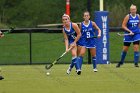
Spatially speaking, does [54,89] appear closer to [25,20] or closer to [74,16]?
[74,16]

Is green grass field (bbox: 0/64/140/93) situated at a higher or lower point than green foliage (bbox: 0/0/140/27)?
lower

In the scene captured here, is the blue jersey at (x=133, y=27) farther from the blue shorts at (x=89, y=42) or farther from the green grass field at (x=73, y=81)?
the blue shorts at (x=89, y=42)

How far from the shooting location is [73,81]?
16.2 metres

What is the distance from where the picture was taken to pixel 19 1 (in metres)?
44.7

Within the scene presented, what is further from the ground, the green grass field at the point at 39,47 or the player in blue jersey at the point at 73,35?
the player in blue jersey at the point at 73,35

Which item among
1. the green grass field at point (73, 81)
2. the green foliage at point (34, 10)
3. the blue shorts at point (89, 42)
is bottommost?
the green grass field at point (73, 81)

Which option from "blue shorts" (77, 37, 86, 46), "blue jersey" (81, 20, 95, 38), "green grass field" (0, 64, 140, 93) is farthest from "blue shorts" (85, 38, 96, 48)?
"green grass field" (0, 64, 140, 93)

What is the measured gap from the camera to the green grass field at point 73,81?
46.7 feet

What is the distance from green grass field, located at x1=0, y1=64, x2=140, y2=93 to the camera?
46.7ft

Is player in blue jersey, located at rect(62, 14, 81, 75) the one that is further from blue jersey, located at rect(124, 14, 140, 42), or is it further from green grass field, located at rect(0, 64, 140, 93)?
blue jersey, located at rect(124, 14, 140, 42)

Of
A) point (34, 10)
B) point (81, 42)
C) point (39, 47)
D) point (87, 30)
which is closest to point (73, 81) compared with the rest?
point (81, 42)

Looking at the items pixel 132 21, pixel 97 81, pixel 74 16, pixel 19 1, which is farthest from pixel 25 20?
pixel 97 81

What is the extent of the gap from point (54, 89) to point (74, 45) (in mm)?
3659

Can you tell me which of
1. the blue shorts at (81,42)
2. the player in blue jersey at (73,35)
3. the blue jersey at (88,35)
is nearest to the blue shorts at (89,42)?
the blue jersey at (88,35)
